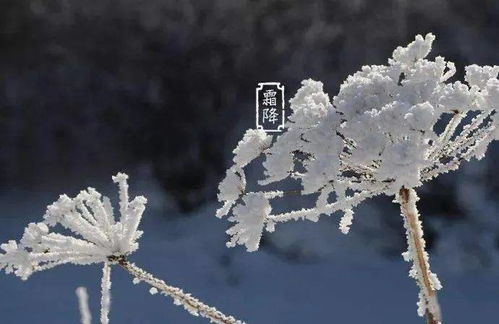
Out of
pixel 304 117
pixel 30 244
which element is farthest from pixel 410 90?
pixel 30 244

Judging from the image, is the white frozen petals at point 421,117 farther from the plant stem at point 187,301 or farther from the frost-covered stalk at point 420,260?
the plant stem at point 187,301

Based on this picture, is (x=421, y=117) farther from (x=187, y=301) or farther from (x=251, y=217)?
(x=187, y=301)

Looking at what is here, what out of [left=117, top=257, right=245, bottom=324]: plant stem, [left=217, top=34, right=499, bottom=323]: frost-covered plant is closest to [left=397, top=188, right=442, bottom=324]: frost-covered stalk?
[left=217, top=34, right=499, bottom=323]: frost-covered plant

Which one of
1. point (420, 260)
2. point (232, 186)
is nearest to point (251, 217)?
point (232, 186)

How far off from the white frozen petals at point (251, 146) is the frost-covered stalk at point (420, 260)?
5.85 ft

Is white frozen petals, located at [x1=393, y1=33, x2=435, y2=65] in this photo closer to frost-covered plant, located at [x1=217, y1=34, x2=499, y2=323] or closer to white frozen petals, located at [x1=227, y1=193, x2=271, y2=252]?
frost-covered plant, located at [x1=217, y1=34, x2=499, y2=323]

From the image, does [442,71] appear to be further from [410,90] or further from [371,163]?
[371,163]

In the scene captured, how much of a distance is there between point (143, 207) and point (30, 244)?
1.79m

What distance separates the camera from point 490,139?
325 inches

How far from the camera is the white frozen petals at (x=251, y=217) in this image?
8.46 metres

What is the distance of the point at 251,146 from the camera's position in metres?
9.09

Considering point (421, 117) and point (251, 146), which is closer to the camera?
point (421, 117)

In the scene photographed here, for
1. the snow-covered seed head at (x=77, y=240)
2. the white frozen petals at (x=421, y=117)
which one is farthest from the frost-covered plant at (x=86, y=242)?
the white frozen petals at (x=421, y=117)

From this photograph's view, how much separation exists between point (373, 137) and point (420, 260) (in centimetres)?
211
